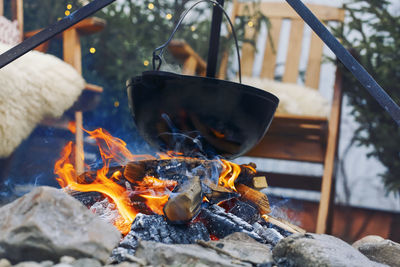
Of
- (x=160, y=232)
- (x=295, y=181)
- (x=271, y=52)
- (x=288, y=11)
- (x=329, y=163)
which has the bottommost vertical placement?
(x=295, y=181)

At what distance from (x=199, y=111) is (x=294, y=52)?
180 centimetres

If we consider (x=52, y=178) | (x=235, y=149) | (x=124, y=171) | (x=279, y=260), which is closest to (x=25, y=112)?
(x=52, y=178)

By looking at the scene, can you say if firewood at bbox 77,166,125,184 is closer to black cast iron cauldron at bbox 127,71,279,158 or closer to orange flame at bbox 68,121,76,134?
black cast iron cauldron at bbox 127,71,279,158

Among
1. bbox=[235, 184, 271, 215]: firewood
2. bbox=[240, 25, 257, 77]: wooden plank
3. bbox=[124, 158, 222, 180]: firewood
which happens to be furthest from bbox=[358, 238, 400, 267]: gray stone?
A: bbox=[240, 25, 257, 77]: wooden plank

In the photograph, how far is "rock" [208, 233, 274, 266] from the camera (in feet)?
3.26

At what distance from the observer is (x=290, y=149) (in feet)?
7.70

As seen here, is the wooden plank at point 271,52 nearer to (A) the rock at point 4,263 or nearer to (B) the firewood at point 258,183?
(B) the firewood at point 258,183

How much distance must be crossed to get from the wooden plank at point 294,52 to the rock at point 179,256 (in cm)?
194

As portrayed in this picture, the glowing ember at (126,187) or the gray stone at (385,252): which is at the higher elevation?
the glowing ember at (126,187)

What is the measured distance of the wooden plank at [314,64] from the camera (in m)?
2.67

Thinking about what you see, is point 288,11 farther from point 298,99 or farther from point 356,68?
point 356,68

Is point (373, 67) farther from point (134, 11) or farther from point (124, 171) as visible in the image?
point (134, 11)

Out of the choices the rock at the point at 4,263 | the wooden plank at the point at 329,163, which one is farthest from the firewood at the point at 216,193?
the wooden plank at the point at 329,163

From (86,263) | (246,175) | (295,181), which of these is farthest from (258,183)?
(295,181)
